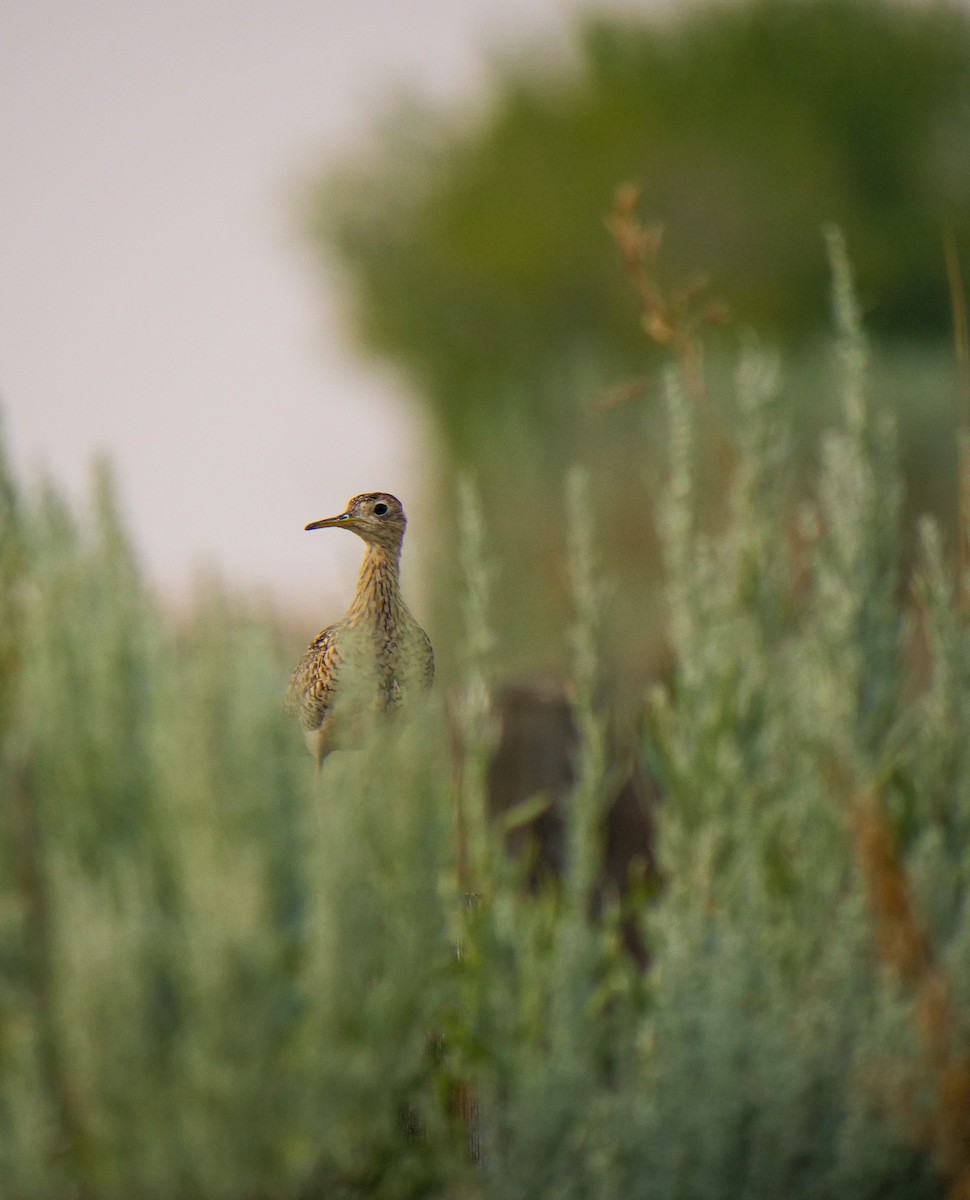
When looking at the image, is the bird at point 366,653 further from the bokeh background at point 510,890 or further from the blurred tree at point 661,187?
the blurred tree at point 661,187

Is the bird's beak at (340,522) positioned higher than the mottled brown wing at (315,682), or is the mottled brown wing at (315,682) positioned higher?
the bird's beak at (340,522)

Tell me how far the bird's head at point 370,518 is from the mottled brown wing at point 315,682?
0.20 metres

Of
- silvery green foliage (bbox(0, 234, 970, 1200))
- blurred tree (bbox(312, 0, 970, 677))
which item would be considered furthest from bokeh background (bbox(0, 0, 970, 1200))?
blurred tree (bbox(312, 0, 970, 677))

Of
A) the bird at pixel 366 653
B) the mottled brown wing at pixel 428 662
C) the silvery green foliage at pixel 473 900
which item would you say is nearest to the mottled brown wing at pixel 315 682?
the bird at pixel 366 653

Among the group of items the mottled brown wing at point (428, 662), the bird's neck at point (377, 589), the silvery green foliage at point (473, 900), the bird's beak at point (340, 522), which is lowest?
the silvery green foliage at point (473, 900)

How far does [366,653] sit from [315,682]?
582mm

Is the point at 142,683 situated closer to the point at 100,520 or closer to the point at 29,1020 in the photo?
the point at 100,520

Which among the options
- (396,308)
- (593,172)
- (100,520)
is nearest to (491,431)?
(396,308)

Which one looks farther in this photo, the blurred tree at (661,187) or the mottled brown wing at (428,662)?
the blurred tree at (661,187)

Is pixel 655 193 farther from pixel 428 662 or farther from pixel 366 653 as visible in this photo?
pixel 366 653

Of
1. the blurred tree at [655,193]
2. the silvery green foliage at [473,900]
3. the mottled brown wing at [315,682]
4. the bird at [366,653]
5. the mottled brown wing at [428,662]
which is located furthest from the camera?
the blurred tree at [655,193]

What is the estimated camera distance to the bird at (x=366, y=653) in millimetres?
2410

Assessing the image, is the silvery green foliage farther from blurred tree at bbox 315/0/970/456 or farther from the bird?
blurred tree at bbox 315/0/970/456

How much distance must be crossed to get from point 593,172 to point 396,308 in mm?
4581
